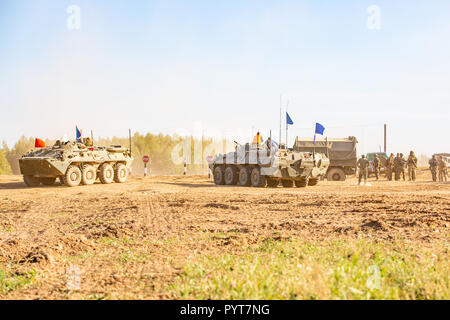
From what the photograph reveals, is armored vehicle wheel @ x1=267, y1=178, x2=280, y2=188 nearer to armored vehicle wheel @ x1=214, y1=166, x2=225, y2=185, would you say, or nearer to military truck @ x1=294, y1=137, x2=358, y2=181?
armored vehicle wheel @ x1=214, y1=166, x2=225, y2=185

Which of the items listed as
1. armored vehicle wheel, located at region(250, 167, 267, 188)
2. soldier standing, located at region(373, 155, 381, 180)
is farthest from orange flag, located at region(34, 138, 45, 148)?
soldier standing, located at region(373, 155, 381, 180)

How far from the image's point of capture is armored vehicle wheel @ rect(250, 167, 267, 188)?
18766 millimetres

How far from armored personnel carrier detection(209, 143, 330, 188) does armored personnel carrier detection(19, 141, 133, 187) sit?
540 cm

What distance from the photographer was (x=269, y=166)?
1831cm

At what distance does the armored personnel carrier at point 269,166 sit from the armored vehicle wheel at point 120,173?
5.22 m

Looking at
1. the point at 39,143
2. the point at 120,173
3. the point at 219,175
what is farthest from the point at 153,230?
the point at 120,173

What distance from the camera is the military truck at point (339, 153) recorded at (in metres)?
24.2

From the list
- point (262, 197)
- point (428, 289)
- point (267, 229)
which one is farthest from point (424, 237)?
point (262, 197)

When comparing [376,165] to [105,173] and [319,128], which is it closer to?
[319,128]

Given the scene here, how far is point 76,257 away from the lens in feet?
20.8

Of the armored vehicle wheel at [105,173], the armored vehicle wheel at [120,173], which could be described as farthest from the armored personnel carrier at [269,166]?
the armored vehicle wheel at [105,173]

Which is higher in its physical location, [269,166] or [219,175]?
[269,166]

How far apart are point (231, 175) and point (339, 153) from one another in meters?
6.93

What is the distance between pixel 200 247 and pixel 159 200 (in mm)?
7257
